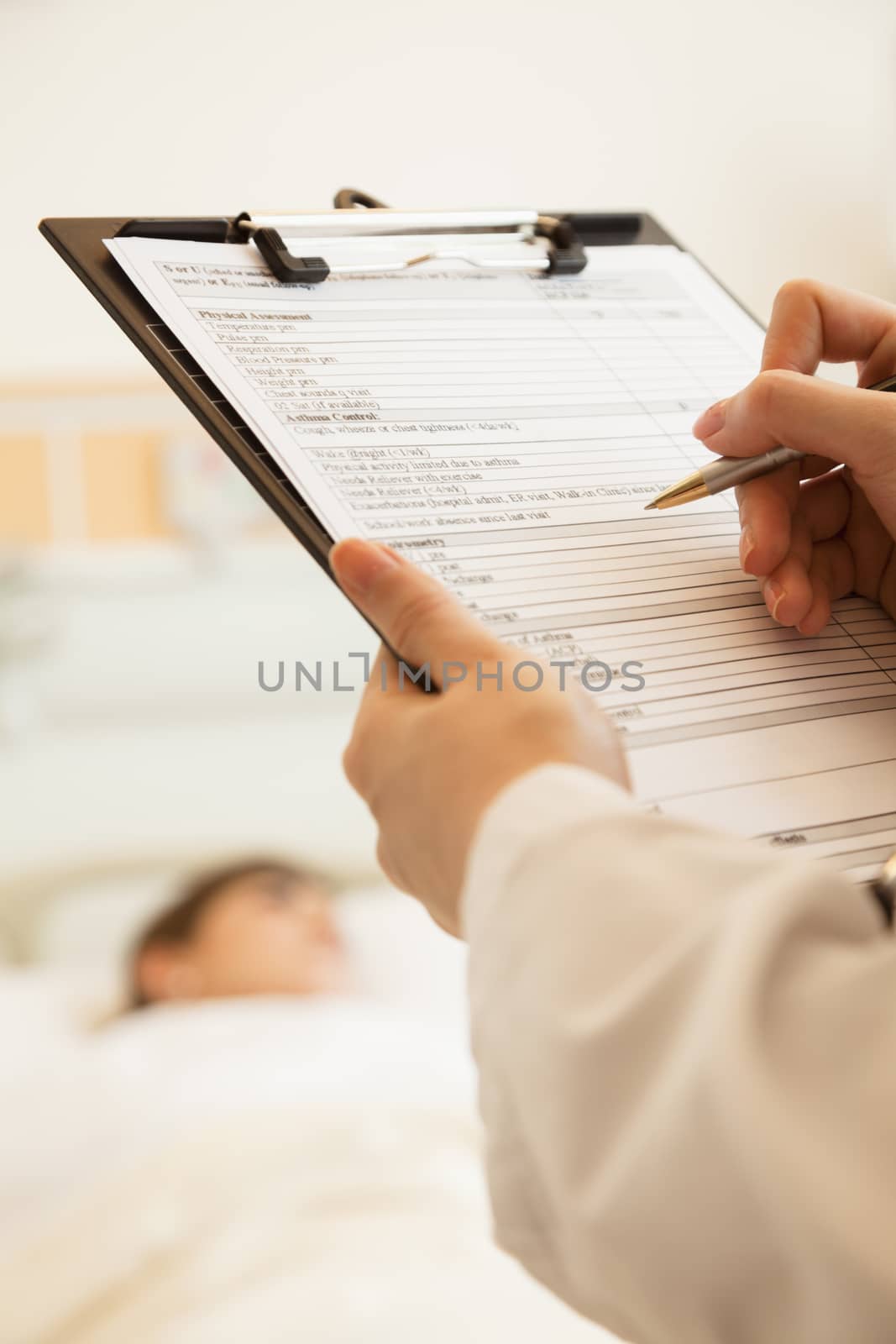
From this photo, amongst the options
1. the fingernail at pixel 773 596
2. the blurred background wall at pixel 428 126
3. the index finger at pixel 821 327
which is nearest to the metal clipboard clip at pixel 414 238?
the index finger at pixel 821 327

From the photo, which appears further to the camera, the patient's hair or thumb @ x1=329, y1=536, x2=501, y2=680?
the patient's hair

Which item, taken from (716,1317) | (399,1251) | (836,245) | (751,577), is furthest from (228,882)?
(716,1317)

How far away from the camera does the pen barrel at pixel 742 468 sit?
1.55 ft

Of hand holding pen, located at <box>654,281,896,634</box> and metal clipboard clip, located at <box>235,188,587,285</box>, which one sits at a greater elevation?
metal clipboard clip, located at <box>235,188,587,285</box>

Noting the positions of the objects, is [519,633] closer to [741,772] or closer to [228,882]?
[741,772]

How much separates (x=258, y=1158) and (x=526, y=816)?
3.54 ft

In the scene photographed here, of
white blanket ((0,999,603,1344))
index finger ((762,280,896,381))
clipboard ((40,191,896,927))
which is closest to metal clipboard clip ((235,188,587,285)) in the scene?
clipboard ((40,191,896,927))

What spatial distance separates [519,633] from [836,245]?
3.61 ft

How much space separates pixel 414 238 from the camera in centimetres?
54

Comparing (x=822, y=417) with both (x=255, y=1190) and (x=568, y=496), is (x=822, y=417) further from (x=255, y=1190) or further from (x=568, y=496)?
(x=255, y=1190)

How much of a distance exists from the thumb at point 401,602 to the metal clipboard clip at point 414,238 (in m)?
0.18

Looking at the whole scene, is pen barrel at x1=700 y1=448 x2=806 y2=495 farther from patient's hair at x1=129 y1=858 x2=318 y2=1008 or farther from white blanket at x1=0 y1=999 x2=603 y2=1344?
patient's hair at x1=129 y1=858 x2=318 y2=1008

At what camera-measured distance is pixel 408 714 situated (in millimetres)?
361

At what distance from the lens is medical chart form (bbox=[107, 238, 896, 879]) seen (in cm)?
39
